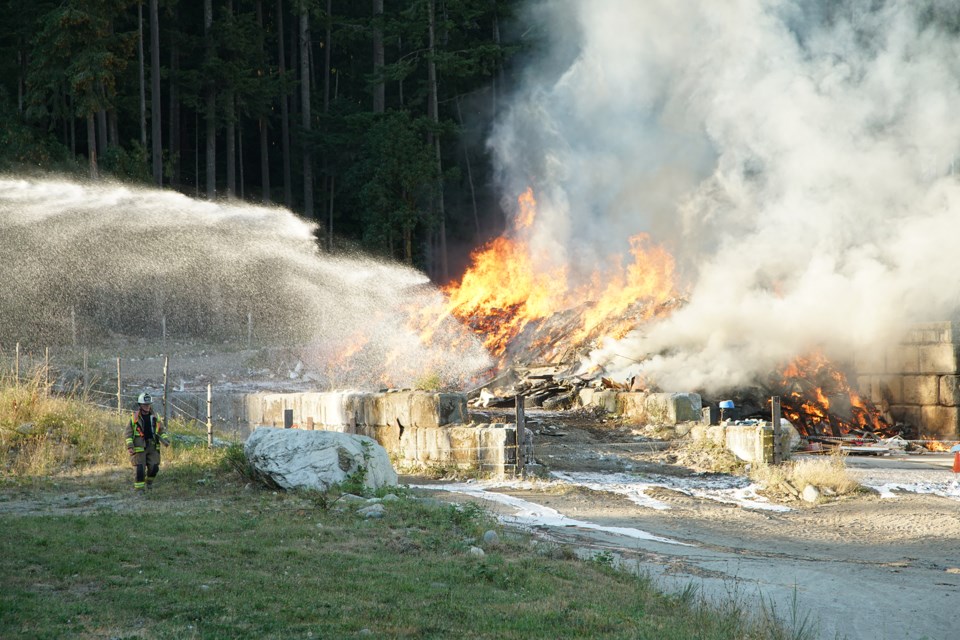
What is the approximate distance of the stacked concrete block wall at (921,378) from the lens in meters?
21.8

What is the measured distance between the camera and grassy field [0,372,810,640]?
6750 mm

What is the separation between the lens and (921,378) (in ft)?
73.5

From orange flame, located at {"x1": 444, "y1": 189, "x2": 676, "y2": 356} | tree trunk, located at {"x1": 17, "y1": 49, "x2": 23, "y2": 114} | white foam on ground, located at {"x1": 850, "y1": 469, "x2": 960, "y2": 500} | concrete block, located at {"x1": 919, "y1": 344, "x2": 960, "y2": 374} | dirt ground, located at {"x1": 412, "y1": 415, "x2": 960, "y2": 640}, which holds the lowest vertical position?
dirt ground, located at {"x1": 412, "y1": 415, "x2": 960, "y2": 640}

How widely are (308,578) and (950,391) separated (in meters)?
17.9

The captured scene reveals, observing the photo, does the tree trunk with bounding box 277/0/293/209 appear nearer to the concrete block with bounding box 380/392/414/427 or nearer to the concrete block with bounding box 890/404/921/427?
the concrete block with bounding box 380/392/414/427

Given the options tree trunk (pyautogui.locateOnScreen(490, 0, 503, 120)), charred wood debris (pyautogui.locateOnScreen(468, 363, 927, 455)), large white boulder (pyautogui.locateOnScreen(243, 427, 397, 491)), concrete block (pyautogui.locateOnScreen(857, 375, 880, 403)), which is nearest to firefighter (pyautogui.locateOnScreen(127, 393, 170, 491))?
large white boulder (pyautogui.locateOnScreen(243, 427, 397, 491))

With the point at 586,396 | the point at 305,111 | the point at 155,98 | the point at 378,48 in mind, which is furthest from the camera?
the point at 305,111

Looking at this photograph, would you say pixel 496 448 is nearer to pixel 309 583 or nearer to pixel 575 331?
pixel 309 583

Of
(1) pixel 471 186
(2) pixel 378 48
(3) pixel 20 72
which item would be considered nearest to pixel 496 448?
(2) pixel 378 48

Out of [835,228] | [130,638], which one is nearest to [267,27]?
[835,228]

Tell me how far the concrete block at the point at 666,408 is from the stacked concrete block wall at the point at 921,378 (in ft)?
15.8

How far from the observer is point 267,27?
5347 cm

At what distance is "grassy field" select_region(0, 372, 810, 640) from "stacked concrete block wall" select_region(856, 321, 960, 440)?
1408 centimetres

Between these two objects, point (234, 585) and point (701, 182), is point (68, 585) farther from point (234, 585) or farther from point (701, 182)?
point (701, 182)
